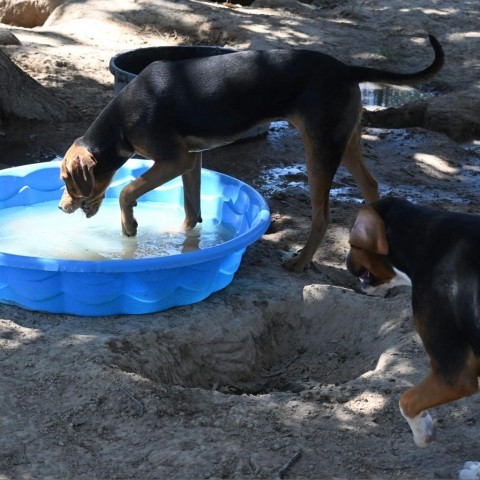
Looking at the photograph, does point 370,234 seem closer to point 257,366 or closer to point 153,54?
point 257,366

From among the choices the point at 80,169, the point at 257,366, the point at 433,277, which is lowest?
the point at 257,366

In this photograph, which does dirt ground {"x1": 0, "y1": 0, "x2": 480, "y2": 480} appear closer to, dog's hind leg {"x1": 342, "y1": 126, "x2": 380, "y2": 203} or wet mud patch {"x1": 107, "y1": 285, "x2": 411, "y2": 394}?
wet mud patch {"x1": 107, "y1": 285, "x2": 411, "y2": 394}

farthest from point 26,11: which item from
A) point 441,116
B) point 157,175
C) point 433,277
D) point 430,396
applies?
point 430,396

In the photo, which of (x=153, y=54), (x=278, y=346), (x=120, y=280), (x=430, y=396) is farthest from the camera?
(x=153, y=54)

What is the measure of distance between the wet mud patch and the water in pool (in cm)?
101

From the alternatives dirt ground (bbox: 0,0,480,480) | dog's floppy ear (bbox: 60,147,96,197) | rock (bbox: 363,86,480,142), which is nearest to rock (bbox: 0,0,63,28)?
dirt ground (bbox: 0,0,480,480)

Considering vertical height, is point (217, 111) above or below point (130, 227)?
above

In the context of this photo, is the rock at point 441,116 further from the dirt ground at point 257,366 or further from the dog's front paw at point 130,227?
the dog's front paw at point 130,227

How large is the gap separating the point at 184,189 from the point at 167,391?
233 centimetres

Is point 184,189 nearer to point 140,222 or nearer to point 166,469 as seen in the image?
point 140,222

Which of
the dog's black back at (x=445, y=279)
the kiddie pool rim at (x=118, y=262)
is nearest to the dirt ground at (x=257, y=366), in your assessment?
the kiddie pool rim at (x=118, y=262)

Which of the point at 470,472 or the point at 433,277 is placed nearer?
the point at 433,277

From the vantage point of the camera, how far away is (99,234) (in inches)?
272

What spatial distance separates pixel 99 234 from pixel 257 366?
1726 millimetres
